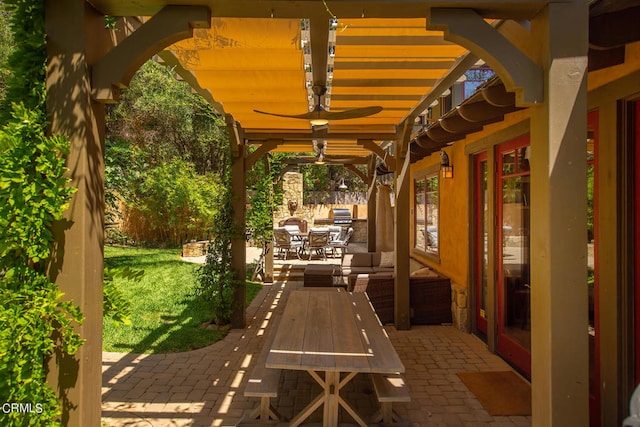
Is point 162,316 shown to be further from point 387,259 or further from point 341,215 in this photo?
point 341,215

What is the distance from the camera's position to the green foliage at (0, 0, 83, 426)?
6.12 ft

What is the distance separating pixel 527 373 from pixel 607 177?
2407 millimetres

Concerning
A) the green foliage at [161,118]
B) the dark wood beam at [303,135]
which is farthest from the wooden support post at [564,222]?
the green foliage at [161,118]

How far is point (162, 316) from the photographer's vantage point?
6.89 m

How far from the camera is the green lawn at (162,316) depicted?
5508mm

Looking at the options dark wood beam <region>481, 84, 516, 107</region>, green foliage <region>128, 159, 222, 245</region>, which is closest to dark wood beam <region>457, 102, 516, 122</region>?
dark wood beam <region>481, 84, 516, 107</region>

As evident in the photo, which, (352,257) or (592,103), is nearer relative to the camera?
(592,103)

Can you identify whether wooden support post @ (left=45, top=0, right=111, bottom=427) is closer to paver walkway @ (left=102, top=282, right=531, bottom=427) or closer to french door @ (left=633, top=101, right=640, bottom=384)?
paver walkway @ (left=102, top=282, right=531, bottom=427)

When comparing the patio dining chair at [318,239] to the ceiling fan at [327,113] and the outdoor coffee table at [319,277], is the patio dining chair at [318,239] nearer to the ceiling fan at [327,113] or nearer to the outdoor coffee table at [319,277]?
the outdoor coffee table at [319,277]

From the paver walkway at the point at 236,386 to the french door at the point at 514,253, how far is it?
0.33m

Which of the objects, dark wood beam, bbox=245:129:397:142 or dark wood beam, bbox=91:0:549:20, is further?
dark wood beam, bbox=245:129:397:142

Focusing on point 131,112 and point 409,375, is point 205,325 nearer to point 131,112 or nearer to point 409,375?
point 409,375

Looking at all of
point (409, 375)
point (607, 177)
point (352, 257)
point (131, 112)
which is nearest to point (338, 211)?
point (131, 112)

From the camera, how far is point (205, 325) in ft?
20.9
